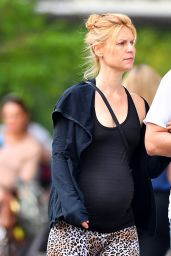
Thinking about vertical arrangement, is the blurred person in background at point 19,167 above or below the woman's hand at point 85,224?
below

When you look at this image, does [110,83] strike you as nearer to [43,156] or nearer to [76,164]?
[76,164]

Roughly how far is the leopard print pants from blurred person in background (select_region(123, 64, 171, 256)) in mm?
764

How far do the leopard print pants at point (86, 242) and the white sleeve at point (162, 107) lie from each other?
60 centimetres

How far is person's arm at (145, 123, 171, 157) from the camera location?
6.37 meters

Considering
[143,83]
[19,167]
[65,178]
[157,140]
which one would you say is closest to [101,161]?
[65,178]

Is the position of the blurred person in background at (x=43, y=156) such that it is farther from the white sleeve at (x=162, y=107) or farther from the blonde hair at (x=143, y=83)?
the white sleeve at (x=162, y=107)

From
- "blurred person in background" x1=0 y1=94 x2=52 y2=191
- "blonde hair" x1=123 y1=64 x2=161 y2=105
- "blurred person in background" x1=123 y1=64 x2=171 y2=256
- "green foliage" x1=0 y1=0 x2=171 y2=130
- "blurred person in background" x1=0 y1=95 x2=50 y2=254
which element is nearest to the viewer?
"blurred person in background" x1=123 y1=64 x2=171 y2=256

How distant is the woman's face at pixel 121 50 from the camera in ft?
21.5

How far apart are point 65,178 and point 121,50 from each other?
2.48 feet

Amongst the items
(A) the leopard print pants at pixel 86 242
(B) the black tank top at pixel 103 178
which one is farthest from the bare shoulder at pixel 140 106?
(A) the leopard print pants at pixel 86 242

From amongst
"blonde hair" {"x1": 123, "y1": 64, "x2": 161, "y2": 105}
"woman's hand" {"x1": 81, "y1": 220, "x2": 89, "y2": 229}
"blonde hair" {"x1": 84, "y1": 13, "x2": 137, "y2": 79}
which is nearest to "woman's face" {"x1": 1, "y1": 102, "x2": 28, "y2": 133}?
"blonde hair" {"x1": 123, "y1": 64, "x2": 161, "y2": 105}

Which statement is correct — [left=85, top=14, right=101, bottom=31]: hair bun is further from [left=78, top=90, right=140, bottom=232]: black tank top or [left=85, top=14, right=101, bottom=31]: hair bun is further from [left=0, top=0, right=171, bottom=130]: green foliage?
[left=0, top=0, right=171, bottom=130]: green foliage

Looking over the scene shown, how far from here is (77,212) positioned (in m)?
6.25

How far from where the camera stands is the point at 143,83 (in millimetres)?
7934
